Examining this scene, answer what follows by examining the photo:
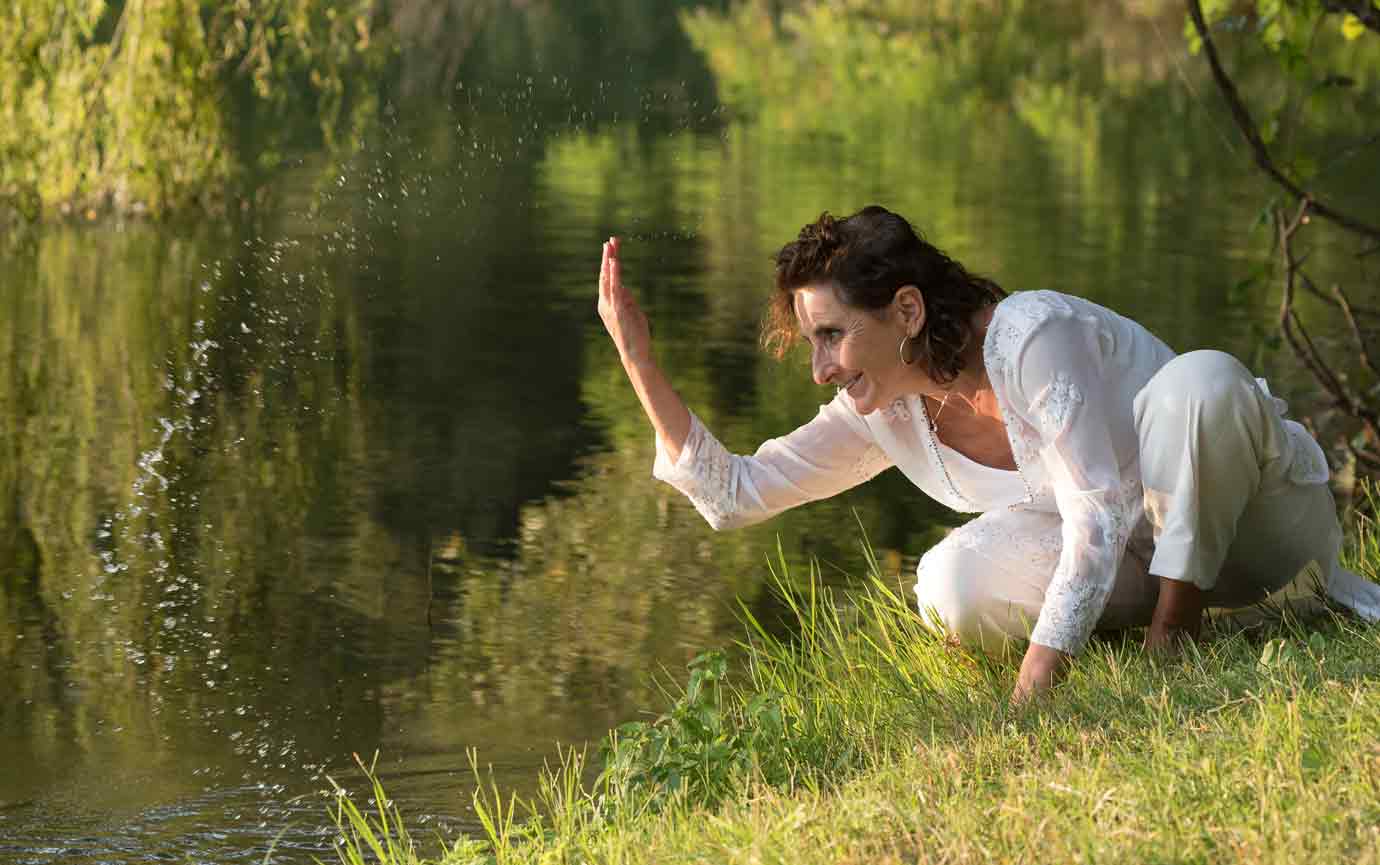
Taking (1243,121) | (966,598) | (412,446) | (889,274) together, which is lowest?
(412,446)

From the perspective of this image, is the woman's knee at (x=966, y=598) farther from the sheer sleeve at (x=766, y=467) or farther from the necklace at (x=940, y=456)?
the sheer sleeve at (x=766, y=467)

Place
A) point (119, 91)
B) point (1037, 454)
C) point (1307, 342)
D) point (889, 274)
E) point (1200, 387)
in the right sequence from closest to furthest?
point (1200, 387) → point (889, 274) → point (1037, 454) → point (1307, 342) → point (119, 91)

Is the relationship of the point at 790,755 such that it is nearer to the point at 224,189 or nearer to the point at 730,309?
the point at 730,309

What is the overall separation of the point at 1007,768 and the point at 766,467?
1006 millimetres

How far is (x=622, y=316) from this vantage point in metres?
3.67

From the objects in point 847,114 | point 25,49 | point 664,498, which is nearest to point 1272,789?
point 664,498

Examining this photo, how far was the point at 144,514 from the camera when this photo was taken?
22.1 feet

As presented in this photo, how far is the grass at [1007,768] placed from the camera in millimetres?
2650

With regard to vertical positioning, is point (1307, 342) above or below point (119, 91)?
below

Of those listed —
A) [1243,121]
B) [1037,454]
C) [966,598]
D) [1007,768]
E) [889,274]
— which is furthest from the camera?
[1243,121]

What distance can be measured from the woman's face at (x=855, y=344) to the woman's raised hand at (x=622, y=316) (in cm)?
28

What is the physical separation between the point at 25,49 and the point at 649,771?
6.37 metres

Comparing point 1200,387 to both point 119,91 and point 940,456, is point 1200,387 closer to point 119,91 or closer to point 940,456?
point 940,456

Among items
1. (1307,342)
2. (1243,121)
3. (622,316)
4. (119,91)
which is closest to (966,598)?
(622,316)
